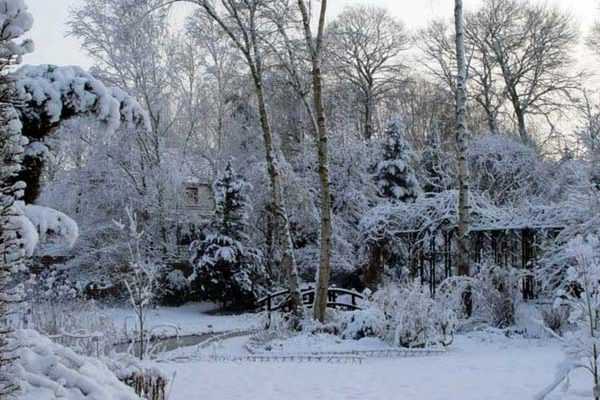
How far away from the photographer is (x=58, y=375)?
3.90 meters

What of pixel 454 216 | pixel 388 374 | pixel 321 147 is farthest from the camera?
pixel 454 216

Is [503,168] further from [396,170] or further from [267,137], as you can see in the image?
[267,137]

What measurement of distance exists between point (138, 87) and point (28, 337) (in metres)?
16.9

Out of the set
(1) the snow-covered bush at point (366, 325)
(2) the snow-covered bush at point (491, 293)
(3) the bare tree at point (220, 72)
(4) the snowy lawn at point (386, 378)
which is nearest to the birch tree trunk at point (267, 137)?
(1) the snow-covered bush at point (366, 325)

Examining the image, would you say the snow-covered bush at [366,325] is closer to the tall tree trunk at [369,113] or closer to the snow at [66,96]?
the snow at [66,96]

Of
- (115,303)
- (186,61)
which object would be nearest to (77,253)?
(115,303)

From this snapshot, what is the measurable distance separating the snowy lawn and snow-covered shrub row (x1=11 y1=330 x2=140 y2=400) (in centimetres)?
190

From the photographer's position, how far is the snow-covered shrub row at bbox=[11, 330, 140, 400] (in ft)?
12.1

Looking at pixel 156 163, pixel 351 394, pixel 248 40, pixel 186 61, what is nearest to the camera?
pixel 351 394

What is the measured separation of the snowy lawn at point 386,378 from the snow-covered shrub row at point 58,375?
6.24ft

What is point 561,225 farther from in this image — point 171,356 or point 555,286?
point 171,356

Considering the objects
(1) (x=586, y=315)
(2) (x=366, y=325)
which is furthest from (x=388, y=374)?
(2) (x=366, y=325)

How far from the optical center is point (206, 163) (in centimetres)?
2261

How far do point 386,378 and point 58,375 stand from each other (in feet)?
13.0
